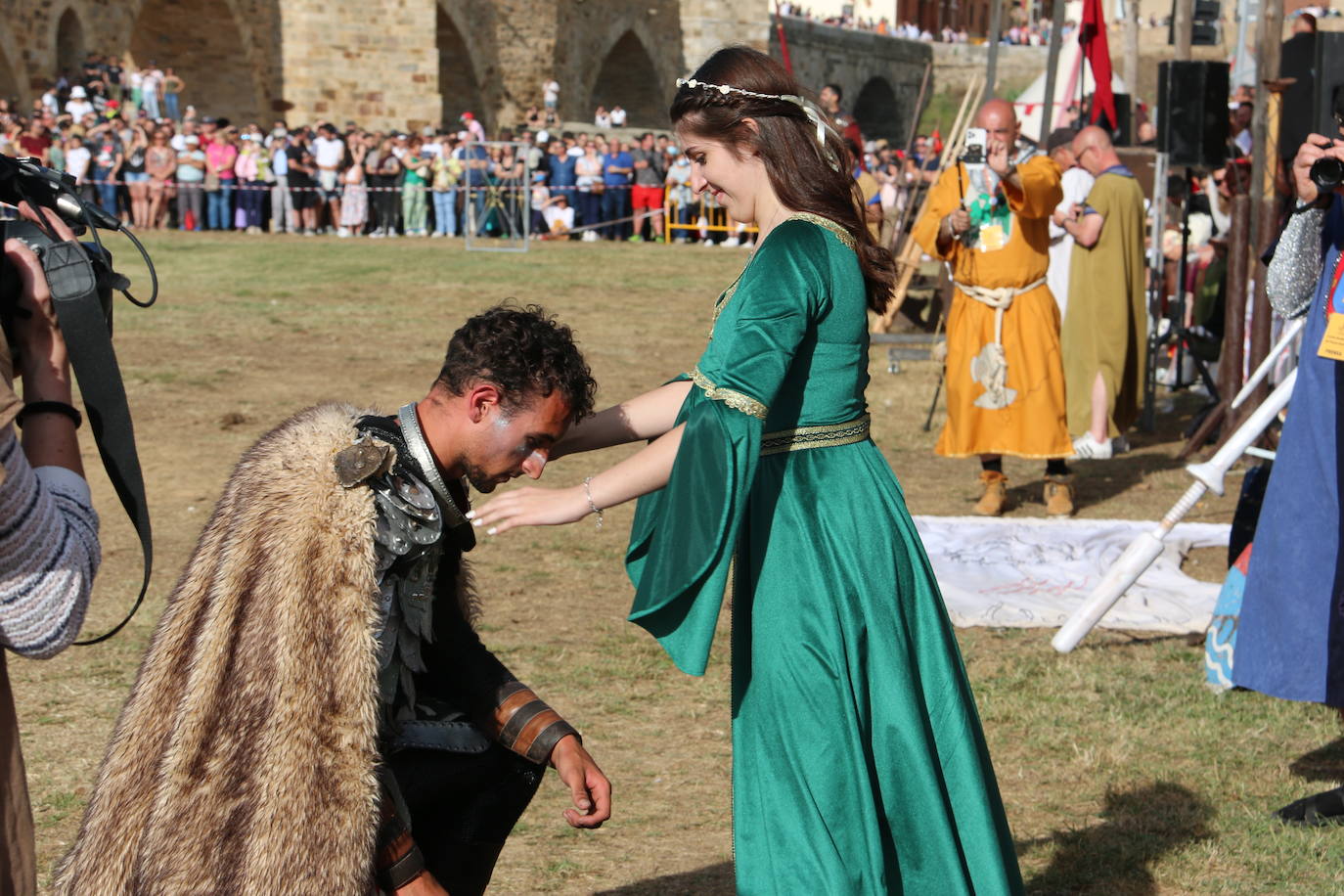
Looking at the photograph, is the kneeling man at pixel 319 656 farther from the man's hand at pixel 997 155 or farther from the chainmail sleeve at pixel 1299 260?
the man's hand at pixel 997 155

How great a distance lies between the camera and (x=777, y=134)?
9.74 ft

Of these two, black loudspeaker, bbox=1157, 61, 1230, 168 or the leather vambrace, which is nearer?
the leather vambrace

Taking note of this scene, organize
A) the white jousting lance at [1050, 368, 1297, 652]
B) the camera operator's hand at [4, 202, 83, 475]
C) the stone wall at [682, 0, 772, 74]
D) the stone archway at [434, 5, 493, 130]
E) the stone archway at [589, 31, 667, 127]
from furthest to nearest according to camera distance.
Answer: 1. the stone archway at [589, 31, 667, 127]
2. the stone wall at [682, 0, 772, 74]
3. the stone archway at [434, 5, 493, 130]
4. the white jousting lance at [1050, 368, 1297, 652]
5. the camera operator's hand at [4, 202, 83, 475]

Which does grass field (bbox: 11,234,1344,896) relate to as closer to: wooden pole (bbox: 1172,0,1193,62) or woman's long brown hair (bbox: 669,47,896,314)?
woman's long brown hair (bbox: 669,47,896,314)

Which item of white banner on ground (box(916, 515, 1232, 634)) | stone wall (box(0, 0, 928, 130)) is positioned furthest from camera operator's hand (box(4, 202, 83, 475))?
stone wall (box(0, 0, 928, 130))

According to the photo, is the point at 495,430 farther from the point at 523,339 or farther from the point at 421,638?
the point at 421,638

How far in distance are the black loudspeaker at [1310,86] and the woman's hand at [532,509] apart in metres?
3.87

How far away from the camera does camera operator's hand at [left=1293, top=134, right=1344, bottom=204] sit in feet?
13.7

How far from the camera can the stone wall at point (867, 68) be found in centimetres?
4822

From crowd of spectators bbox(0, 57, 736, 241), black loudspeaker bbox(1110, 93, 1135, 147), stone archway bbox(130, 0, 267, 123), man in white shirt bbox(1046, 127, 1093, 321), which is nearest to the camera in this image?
man in white shirt bbox(1046, 127, 1093, 321)

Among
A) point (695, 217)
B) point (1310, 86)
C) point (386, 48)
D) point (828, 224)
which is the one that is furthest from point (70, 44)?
point (828, 224)

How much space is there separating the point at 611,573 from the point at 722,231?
1887 centimetres

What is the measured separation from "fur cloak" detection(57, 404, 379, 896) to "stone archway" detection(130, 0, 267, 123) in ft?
99.4

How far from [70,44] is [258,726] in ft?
93.1
